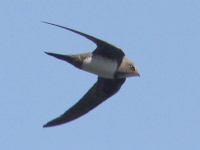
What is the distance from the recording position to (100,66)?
61.2ft

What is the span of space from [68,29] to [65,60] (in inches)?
82.0

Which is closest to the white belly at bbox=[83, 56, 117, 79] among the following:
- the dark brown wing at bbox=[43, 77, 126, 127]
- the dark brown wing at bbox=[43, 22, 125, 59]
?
the dark brown wing at bbox=[43, 22, 125, 59]

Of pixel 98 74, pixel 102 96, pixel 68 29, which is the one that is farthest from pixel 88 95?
pixel 68 29

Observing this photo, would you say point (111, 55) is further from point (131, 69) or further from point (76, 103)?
point (76, 103)

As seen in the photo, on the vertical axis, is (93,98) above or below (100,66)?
below

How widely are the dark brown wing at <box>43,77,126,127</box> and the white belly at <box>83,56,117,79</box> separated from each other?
3.94ft

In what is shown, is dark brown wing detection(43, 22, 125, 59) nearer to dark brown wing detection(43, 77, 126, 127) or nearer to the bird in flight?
the bird in flight

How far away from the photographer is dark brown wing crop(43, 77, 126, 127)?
2008 centimetres

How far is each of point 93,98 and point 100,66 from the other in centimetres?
193

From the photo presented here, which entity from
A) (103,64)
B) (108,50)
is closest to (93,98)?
(103,64)

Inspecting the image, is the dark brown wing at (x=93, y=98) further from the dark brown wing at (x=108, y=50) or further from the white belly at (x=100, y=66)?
the dark brown wing at (x=108, y=50)

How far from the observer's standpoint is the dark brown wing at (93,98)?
20.1 metres

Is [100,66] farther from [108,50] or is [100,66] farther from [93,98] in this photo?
[93,98]

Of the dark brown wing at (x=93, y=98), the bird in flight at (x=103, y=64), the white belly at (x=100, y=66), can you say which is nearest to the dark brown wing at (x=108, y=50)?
the bird in flight at (x=103, y=64)
